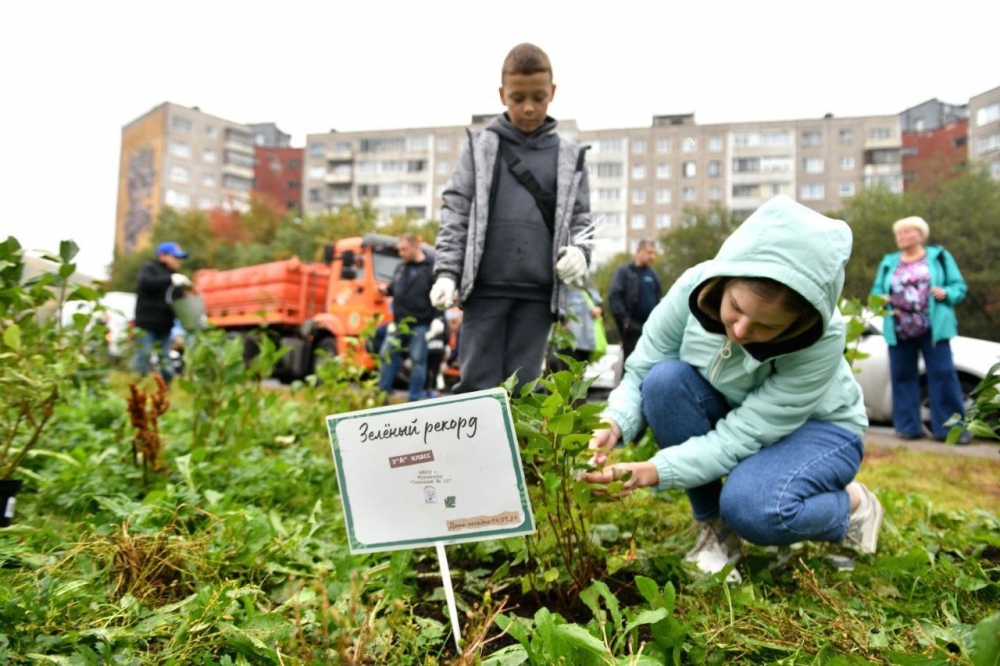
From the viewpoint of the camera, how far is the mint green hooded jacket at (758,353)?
1.48 metres

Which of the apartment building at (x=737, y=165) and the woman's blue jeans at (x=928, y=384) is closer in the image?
the woman's blue jeans at (x=928, y=384)

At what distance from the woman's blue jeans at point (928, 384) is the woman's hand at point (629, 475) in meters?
4.49

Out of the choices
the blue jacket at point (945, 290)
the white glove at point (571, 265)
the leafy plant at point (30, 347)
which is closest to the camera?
the leafy plant at point (30, 347)

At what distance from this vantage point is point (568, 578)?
1.60m

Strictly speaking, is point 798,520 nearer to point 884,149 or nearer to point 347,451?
point 347,451

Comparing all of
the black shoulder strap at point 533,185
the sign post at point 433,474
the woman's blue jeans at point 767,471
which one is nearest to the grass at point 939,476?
the woman's blue jeans at point 767,471

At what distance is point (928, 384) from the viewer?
18.0 feet

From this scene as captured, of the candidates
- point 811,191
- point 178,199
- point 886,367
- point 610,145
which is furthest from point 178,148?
point 886,367

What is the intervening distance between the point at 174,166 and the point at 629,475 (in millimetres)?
70026

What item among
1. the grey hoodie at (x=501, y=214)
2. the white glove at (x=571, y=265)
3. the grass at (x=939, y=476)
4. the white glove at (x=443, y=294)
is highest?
the grey hoodie at (x=501, y=214)

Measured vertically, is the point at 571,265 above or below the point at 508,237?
below

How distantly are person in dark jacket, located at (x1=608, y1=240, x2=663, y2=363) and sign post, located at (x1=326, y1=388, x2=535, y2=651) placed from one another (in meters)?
5.72

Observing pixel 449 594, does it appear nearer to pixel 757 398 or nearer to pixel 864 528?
pixel 757 398

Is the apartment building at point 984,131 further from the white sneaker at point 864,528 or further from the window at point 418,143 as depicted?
the window at point 418,143
